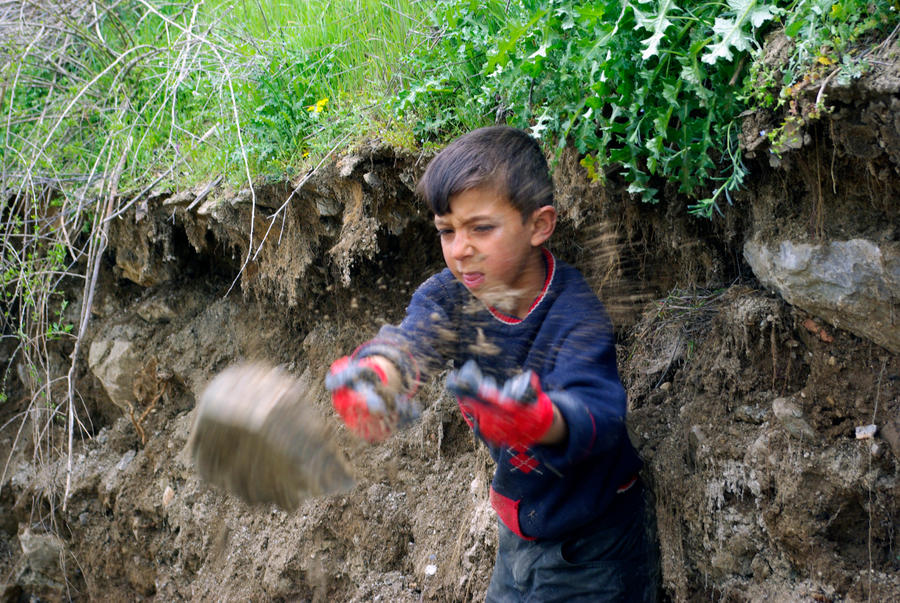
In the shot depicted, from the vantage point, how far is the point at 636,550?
7.00 ft

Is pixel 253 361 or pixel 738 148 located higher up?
pixel 738 148

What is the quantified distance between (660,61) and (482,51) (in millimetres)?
938

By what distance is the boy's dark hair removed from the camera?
6.52ft

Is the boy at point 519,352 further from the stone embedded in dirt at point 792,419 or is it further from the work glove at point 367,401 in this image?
the stone embedded in dirt at point 792,419

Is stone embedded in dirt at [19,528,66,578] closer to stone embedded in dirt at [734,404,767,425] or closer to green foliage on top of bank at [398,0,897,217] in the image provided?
green foliage on top of bank at [398,0,897,217]

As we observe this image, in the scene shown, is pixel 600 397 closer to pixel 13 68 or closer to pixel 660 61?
pixel 660 61

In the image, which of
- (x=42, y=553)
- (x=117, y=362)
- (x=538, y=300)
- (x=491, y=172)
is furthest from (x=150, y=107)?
(x=538, y=300)

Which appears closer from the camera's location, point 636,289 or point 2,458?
point 636,289

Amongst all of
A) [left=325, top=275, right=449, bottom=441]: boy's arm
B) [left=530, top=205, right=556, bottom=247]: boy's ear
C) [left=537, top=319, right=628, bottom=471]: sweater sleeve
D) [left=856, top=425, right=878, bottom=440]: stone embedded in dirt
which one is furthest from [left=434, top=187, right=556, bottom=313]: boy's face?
→ [left=856, top=425, right=878, bottom=440]: stone embedded in dirt

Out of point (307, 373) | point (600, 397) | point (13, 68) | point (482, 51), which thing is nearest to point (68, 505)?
point (307, 373)

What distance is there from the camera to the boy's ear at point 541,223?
204 centimetres

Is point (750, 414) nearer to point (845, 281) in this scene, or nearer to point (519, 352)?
point (845, 281)

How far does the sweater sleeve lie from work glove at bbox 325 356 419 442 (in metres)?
0.37

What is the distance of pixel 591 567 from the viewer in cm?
207
